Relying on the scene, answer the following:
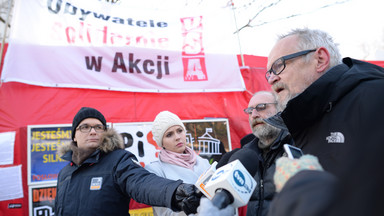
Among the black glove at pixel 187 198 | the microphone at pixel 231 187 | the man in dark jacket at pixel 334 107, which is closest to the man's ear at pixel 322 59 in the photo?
the man in dark jacket at pixel 334 107

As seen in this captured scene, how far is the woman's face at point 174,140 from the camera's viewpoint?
2615 millimetres

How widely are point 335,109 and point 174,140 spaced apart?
5.47 feet

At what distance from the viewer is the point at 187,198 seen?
1417 mm

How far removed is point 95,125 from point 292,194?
7.82 ft

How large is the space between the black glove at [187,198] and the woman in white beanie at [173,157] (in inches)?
30.0

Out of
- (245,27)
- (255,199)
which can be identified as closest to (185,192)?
(255,199)

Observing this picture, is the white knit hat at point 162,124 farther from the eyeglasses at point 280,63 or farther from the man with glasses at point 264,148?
the eyeglasses at point 280,63

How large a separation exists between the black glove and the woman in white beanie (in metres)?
0.76

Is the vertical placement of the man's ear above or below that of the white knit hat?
above

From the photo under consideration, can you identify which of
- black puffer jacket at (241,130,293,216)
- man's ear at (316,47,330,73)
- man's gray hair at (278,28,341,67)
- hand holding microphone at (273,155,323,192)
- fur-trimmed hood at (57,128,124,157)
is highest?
man's gray hair at (278,28,341,67)

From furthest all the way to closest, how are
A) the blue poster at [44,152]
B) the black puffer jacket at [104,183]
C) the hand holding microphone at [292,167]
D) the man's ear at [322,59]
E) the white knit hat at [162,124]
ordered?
the blue poster at [44,152]
the white knit hat at [162,124]
the black puffer jacket at [104,183]
the man's ear at [322,59]
the hand holding microphone at [292,167]

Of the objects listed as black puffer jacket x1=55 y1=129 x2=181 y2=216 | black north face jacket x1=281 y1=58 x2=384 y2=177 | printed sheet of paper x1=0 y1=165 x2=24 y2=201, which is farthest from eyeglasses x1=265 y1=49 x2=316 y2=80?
printed sheet of paper x1=0 y1=165 x2=24 y2=201

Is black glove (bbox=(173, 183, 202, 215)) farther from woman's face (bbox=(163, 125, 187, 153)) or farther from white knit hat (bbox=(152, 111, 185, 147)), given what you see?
white knit hat (bbox=(152, 111, 185, 147))

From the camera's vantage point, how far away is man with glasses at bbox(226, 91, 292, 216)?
2096mm
